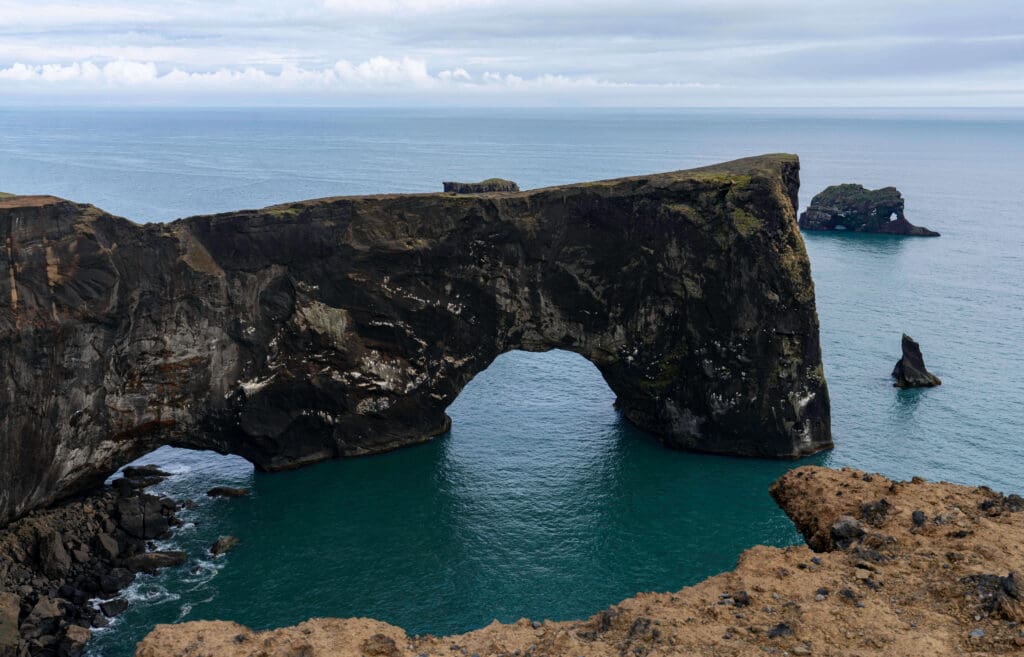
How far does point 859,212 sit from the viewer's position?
147 meters

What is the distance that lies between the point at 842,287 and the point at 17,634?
3790 inches

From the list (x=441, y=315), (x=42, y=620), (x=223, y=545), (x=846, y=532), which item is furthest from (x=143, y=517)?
(x=846, y=532)

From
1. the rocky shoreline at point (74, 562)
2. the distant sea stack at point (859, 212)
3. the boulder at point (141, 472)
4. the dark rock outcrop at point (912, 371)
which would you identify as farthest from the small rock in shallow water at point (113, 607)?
the distant sea stack at point (859, 212)

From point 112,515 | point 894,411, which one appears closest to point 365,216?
point 112,515

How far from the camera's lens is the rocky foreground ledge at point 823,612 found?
23.2m

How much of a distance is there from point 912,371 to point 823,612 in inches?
2049

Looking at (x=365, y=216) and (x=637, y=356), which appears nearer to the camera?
(x=365, y=216)

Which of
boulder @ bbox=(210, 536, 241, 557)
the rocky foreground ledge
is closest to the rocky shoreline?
boulder @ bbox=(210, 536, 241, 557)

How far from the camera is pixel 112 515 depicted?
163 feet

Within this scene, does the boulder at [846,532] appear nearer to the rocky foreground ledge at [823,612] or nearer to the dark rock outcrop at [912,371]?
the rocky foreground ledge at [823,612]

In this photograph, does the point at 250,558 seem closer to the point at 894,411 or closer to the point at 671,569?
the point at 671,569

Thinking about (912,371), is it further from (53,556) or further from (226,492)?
(53,556)

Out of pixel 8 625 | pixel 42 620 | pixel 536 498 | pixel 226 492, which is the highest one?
pixel 536 498

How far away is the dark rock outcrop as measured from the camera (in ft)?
229
